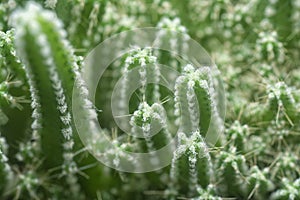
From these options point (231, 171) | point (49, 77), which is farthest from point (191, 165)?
point (49, 77)

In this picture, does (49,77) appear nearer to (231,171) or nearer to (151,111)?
(151,111)

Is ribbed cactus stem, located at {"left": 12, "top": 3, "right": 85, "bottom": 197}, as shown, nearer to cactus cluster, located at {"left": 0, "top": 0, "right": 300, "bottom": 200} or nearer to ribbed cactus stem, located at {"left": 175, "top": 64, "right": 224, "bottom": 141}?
cactus cluster, located at {"left": 0, "top": 0, "right": 300, "bottom": 200}

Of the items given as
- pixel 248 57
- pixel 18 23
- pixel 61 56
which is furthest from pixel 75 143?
pixel 248 57

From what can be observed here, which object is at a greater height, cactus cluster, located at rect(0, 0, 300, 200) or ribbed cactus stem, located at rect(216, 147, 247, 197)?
cactus cluster, located at rect(0, 0, 300, 200)

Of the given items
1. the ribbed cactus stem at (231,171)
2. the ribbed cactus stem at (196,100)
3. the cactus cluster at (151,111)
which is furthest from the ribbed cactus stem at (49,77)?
the ribbed cactus stem at (231,171)

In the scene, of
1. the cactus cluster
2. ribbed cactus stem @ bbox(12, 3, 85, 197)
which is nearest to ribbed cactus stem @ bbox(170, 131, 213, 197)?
the cactus cluster

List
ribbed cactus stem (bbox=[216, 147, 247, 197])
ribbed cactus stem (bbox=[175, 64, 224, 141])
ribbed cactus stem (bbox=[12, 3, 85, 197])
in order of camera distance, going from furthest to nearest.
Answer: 1. ribbed cactus stem (bbox=[216, 147, 247, 197])
2. ribbed cactus stem (bbox=[175, 64, 224, 141])
3. ribbed cactus stem (bbox=[12, 3, 85, 197])

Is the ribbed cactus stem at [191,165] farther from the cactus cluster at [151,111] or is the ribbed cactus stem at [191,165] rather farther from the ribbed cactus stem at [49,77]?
the ribbed cactus stem at [49,77]

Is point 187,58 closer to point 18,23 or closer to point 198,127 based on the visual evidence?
point 198,127
